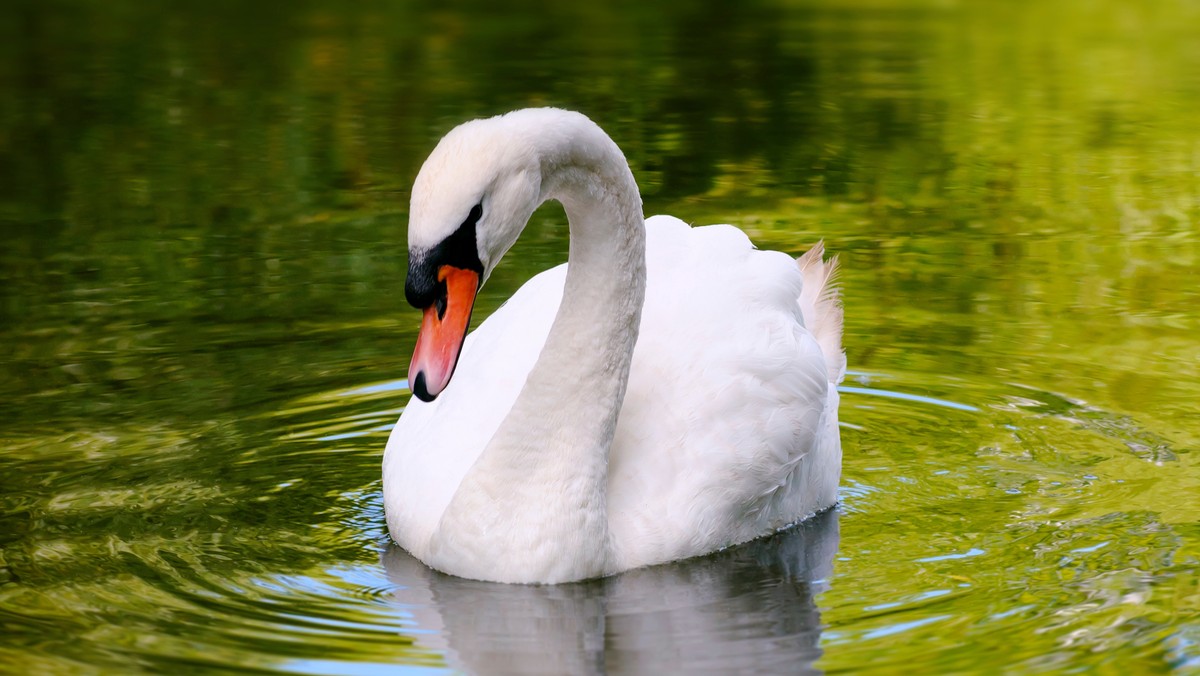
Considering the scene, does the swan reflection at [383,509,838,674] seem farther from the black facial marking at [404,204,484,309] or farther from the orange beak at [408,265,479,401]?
the black facial marking at [404,204,484,309]

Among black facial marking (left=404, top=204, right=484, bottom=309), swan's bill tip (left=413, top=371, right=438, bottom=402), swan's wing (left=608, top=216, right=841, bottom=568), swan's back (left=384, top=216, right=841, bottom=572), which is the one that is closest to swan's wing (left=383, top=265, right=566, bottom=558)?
swan's back (left=384, top=216, right=841, bottom=572)

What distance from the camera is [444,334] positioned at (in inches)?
199

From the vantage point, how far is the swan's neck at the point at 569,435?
5.75 meters

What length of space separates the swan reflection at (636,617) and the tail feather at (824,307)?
1.40 metres

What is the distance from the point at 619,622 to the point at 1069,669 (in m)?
1.33

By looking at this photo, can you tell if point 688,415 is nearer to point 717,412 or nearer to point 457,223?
point 717,412

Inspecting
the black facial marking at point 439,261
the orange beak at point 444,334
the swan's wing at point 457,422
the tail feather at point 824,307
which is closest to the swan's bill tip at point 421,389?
the orange beak at point 444,334

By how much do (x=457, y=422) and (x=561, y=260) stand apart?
13.7 ft

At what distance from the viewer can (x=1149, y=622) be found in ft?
17.8

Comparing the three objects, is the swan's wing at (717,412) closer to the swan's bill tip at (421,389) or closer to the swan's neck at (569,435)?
the swan's neck at (569,435)

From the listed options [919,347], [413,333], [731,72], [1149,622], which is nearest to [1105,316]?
[919,347]

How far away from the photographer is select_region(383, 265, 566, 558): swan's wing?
6109 millimetres

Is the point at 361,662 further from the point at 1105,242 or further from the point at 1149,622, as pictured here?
the point at 1105,242

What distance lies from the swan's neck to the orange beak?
2.36 ft
